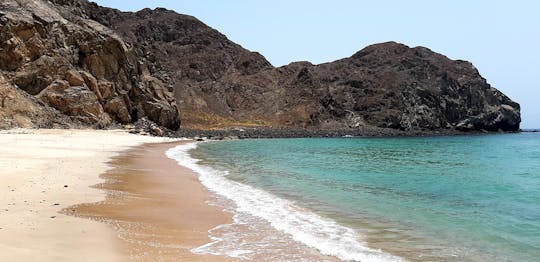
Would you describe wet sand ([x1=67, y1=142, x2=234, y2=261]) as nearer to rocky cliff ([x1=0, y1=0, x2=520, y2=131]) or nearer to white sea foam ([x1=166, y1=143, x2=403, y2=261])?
white sea foam ([x1=166, y1=143, x2=403, y2=261])

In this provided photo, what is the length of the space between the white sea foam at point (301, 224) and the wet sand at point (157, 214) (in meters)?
0.68

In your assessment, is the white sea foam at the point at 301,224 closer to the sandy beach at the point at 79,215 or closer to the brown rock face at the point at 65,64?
the sandy beach at the point at 79,215

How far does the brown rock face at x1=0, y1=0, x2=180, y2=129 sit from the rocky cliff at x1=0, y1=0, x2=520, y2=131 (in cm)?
28

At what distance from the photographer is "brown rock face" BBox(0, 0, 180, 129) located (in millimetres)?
53812

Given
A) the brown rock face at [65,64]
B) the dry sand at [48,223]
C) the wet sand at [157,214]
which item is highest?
the brown rock face at [65,64]

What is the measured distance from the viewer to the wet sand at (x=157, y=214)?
25.6ft

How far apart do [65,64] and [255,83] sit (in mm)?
78641

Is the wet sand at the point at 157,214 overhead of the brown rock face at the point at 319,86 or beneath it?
beneath

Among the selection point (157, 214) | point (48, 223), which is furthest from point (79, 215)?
point (157, 214)

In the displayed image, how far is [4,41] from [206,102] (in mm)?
68598

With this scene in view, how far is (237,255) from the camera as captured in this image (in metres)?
7.85

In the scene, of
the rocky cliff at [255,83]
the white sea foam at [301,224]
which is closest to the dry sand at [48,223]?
the white sea foam at [301,224]

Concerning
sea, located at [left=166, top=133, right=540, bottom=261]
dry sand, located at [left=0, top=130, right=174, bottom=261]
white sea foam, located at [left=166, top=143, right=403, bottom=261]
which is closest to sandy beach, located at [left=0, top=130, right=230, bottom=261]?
dry sand, located at [left=0, top=130, right=174, bottom=261]

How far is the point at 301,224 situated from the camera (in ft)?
35.4
